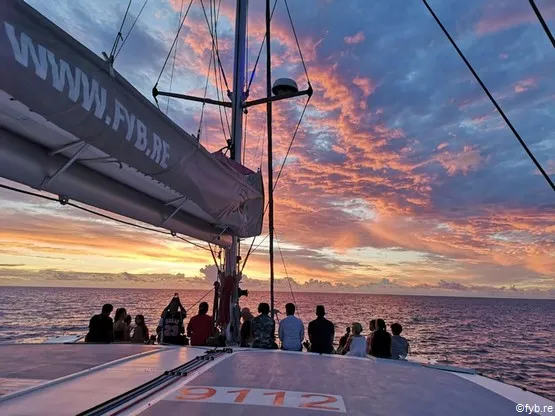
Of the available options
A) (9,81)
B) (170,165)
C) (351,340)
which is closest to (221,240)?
(351,340)

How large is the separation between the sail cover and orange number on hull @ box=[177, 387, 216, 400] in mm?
Answer: 1651

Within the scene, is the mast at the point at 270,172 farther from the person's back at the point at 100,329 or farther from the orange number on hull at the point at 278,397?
the orange number on hull at the point at 278,397

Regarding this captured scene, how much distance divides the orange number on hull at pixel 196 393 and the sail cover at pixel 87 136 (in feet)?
5.42

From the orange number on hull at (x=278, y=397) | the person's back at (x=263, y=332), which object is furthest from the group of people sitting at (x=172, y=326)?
the orange number on hull at (x=278, y=397)

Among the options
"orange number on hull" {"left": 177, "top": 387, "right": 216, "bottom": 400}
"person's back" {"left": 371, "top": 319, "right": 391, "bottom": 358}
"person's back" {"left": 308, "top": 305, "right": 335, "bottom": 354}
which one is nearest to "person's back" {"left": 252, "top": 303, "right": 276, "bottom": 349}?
"person's back" {"left": 308, "top": 305, "right": 335, "bottom": 354}

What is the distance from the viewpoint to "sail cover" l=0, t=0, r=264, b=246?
2117 mm

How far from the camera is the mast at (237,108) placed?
7.73m

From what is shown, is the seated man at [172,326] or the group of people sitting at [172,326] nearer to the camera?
the group of people sitting at [172,326]

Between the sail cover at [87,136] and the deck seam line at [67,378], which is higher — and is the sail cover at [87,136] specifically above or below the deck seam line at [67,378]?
above

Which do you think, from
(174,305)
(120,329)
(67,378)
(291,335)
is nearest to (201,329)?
(174,305)

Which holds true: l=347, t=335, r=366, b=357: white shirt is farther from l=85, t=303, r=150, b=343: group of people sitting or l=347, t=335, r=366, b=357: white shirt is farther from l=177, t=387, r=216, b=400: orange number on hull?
l=177, t=387, r=216, b=400: orange number on hull

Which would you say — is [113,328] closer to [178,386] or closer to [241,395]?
[178,386]

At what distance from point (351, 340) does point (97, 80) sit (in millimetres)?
5811

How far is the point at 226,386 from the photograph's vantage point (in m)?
3.17
